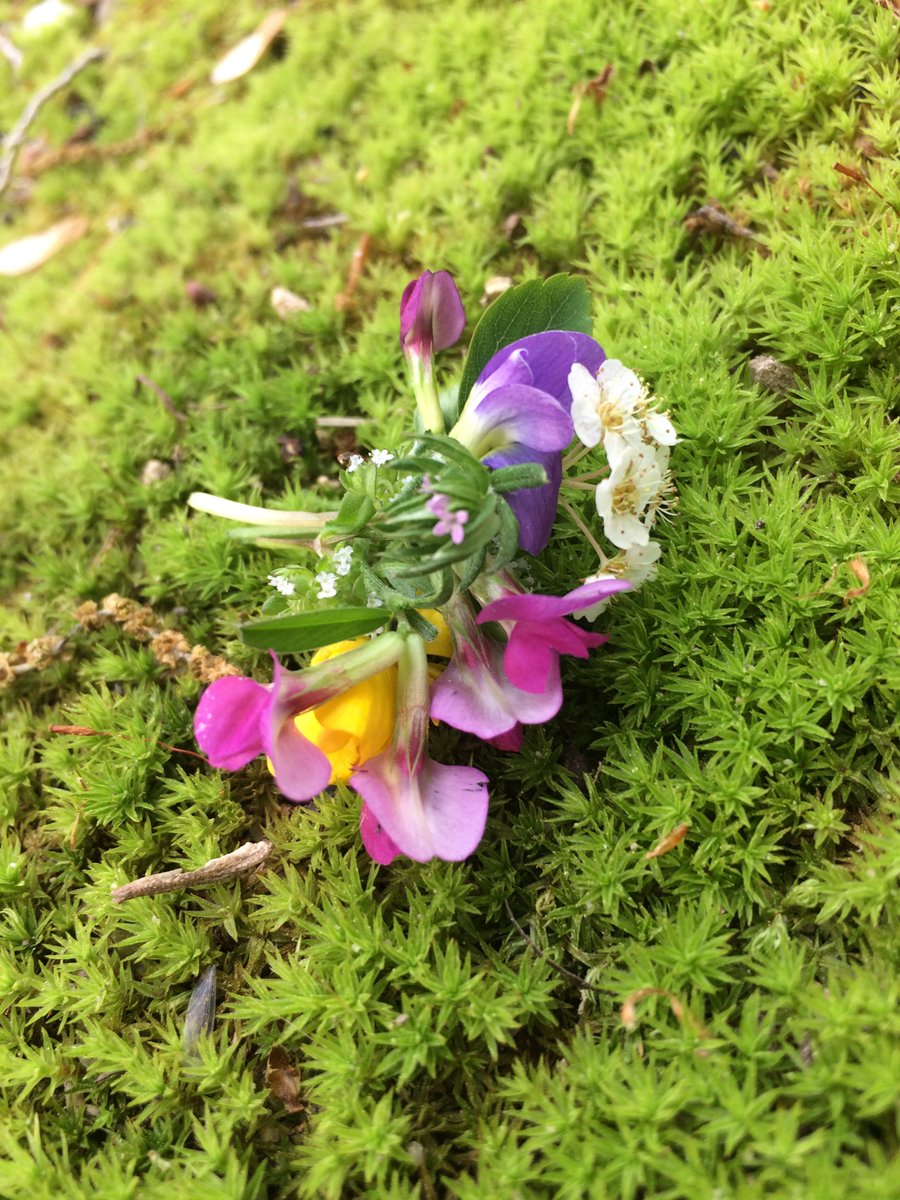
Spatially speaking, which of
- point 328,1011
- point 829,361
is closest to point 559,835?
point 328,1011

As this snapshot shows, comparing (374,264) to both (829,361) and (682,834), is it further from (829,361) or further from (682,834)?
(682,834)

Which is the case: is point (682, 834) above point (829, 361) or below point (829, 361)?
below

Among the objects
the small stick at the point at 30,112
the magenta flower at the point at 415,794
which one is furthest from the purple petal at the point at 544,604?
the small stick at the point at 30,112

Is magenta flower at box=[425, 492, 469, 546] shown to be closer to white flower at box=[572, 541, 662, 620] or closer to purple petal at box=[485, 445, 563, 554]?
purple petal at box=[485, 445, 563, 554]

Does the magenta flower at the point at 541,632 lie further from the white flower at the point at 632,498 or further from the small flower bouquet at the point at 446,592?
the white flower at the point at 632,498

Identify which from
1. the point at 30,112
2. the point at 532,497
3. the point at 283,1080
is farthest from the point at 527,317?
the point at 30,112

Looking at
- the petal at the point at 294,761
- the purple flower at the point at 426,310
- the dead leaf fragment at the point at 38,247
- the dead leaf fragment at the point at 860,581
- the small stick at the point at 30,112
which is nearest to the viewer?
the petal at the point at 294,761

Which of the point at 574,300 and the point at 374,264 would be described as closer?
the point at 574,300
